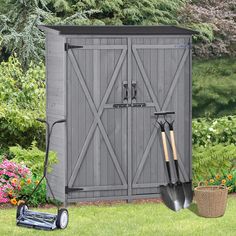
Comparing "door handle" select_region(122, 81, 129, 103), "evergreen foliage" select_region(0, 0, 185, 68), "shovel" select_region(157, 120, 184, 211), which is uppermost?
"evergreen foliage" select_region(0, 0, 185, 68)

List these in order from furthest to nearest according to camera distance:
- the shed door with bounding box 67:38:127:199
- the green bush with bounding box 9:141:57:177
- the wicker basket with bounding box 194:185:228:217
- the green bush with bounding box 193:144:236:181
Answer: the green bush with bounding box 193:144:236:181, the green bush with bounding box 9:141:57:177, the shed door with bounding box 67:38:127:199, the wicker basket with bounding box 194:185:228:217

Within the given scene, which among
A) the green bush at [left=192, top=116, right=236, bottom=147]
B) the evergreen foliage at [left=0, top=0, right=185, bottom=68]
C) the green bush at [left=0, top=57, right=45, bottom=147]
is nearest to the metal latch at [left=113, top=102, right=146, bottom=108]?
the green bush at [left=192, top=116, right=236, bottom=147]

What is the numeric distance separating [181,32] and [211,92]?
986cm

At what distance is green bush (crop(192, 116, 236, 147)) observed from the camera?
13102 millimetres

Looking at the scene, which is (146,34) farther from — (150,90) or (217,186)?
(217,186)

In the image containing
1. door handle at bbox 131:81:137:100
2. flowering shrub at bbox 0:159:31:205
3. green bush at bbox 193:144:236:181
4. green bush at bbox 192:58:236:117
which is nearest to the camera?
flowering shrub at bbox 0:159:31:205

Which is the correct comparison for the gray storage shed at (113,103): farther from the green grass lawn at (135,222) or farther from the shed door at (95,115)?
the green grass lawn at (135,222)

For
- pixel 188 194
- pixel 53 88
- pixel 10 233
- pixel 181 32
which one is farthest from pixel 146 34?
pixel 10 233

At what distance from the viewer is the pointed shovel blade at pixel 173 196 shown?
11.3 metres

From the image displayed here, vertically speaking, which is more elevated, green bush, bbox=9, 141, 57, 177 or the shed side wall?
the shed side wall

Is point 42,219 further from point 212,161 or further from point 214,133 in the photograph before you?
point 214,133

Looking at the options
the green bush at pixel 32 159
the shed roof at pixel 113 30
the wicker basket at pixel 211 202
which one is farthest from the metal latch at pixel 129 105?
the wicker basket at pixel 211 202

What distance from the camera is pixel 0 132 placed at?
14.0m

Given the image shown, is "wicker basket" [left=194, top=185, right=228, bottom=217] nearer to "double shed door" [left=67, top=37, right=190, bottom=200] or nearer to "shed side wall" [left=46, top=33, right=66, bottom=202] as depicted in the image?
"double shed door" [left=67, top=37, right=190, bottom=200]
